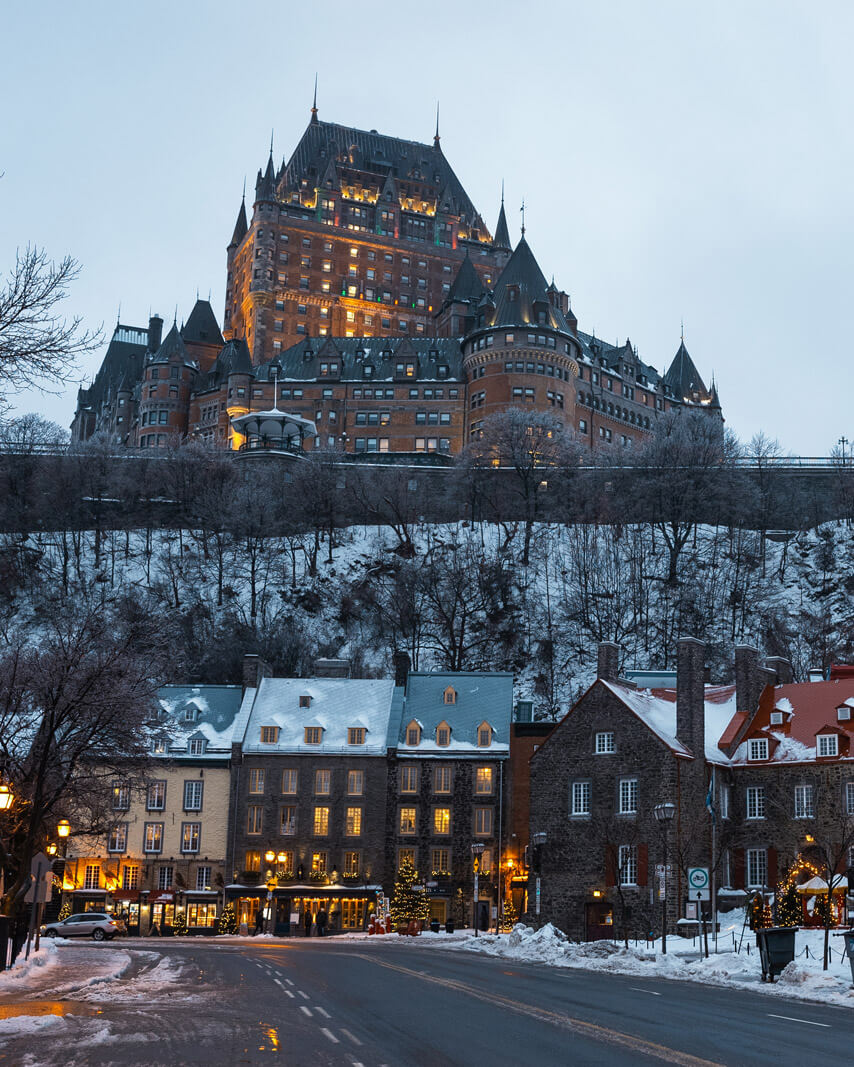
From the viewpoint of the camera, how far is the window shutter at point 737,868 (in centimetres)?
5509

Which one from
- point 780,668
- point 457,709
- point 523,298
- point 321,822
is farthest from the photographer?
point 523,298

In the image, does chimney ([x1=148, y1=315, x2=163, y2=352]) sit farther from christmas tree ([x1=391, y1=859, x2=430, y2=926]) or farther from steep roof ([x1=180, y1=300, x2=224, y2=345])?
christmas tree ([x1=391, y1=859, x2=430, y2=926])

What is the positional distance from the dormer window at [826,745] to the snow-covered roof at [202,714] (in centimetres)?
3043

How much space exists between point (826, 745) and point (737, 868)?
636cm

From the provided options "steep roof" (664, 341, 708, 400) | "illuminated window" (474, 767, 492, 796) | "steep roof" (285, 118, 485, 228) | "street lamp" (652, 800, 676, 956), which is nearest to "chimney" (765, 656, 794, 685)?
"street lamp" (652, 800, 676, 956)

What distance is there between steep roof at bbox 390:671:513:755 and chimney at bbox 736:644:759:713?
14.7m

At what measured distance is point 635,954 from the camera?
127 feet

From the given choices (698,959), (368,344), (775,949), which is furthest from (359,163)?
(775,949)

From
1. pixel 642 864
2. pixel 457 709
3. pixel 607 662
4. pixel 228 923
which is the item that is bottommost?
pixel 228 923

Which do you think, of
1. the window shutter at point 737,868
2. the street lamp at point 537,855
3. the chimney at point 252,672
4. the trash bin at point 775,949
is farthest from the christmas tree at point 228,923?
the trash bin at point 775,949

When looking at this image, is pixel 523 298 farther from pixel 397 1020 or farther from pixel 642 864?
pixel 397 1020

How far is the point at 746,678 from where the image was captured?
2304 inches

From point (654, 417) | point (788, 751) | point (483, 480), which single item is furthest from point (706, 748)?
point (654, 417)

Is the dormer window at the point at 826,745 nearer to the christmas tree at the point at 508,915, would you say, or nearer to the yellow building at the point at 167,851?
the christmas tree at the point at 508,915
